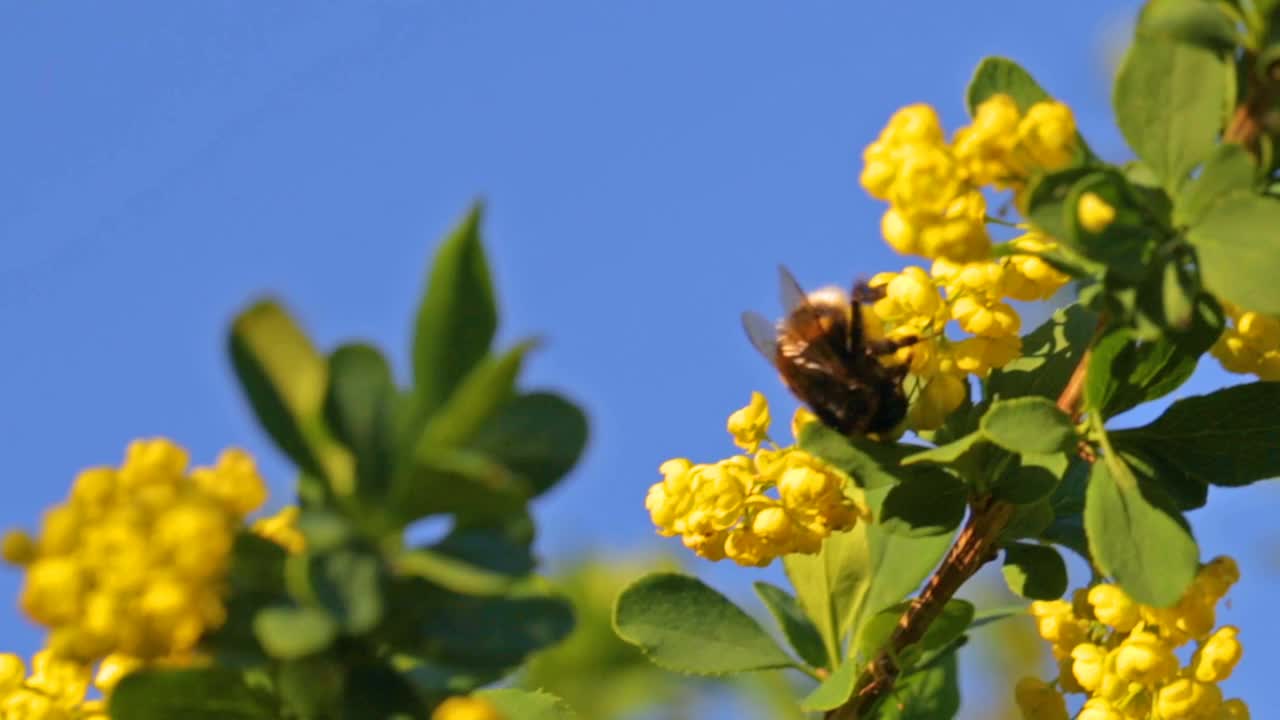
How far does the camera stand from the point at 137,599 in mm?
1392

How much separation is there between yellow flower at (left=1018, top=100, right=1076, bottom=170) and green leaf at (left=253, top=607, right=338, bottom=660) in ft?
3.00

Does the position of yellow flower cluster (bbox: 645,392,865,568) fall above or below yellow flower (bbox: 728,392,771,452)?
below

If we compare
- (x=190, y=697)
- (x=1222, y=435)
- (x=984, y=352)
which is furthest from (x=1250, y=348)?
(x=190, y=697)

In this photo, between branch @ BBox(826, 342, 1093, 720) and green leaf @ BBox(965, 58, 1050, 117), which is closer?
green leaf @ BBox(965, 58, 1050, 117)

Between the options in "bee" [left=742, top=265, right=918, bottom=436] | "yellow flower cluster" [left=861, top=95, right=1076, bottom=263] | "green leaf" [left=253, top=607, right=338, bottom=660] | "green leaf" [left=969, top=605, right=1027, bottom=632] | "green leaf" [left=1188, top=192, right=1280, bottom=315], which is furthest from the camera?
"green leaf" [left=969, top=605, right=1027, bottom=632]

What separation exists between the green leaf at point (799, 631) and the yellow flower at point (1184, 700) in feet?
1.78

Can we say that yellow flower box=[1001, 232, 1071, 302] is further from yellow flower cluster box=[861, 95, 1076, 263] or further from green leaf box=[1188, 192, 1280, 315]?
green leaf box=[1188, 192, 1280, 315]

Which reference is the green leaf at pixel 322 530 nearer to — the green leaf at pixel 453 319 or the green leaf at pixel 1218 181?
the green leaf at pixel 453 319

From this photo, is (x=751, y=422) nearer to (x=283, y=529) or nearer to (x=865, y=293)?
(x=865, y=293)

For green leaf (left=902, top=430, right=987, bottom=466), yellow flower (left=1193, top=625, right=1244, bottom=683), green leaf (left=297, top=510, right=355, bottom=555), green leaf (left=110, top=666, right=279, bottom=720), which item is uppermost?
green leaf (left=297, top=510, right=355, bottom=555)

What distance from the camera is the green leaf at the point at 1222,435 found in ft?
6.82

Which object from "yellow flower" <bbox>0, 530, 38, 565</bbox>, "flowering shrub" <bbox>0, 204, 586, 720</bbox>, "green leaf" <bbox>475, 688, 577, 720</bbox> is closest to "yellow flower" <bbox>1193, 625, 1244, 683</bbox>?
"green leaf" <bbox>475, 688, 577, 720</bbox>

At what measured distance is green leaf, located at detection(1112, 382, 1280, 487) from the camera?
6.82 feet

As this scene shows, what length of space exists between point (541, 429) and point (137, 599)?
1.20 feet
